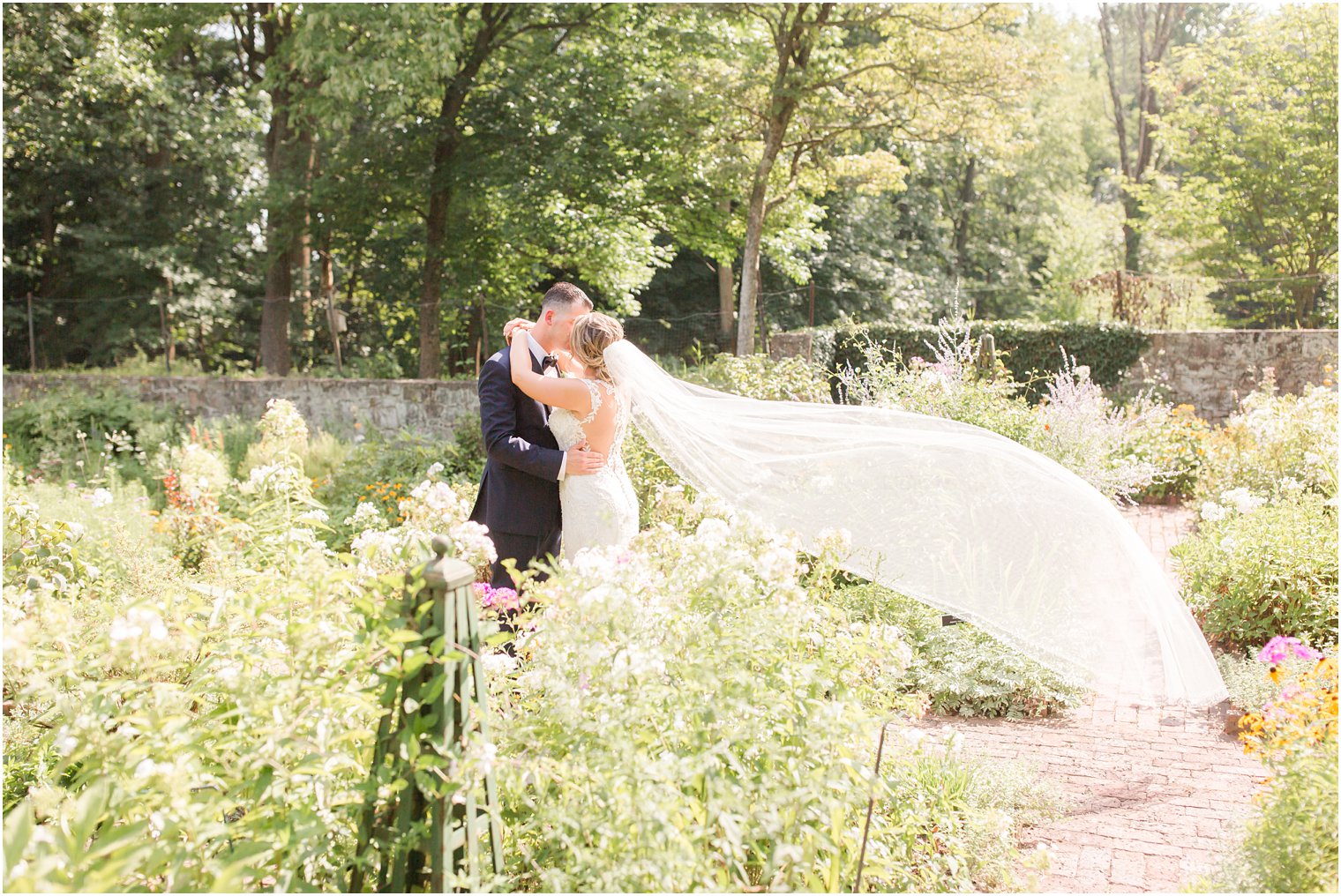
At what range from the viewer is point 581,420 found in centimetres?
417

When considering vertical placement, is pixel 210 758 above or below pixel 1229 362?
below

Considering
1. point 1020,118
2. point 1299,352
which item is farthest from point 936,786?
point 1299,352

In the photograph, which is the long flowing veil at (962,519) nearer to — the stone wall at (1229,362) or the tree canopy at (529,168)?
the tree canopy at (529,168)

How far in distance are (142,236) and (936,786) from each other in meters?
17.4

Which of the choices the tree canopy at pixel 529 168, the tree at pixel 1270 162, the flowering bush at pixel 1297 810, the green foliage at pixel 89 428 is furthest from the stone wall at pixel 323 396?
the tree at pixel 1270 162

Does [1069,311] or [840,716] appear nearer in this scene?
[840,716]

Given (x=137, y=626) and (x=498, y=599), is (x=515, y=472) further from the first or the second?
(x=137, y=626)

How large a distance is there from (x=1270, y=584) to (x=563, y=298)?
12.6 feet

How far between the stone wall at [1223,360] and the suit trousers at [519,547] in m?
7.26

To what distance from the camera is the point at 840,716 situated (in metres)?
2.26

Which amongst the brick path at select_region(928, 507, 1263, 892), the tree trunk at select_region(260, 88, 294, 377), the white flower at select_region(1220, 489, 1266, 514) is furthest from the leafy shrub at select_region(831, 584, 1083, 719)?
the tree trunk at select_region(260, 88, 294, 377)

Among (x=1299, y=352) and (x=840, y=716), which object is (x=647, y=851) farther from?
(x=1299, y=352)

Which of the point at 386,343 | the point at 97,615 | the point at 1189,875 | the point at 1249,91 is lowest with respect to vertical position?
the point at 1189,875

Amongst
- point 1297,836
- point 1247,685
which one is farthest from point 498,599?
point 1247,685
